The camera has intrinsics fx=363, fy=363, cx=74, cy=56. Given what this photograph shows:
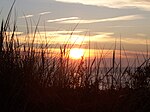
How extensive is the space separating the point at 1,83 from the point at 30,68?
61 cm

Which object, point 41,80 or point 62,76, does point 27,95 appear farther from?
point 62,76

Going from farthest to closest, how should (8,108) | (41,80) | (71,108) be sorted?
(41,80)
(71,108)
(8,108)

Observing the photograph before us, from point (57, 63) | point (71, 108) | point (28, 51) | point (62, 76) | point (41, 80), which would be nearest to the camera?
point (71, 108)

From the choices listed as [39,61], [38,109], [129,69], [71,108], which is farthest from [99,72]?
[38,109]

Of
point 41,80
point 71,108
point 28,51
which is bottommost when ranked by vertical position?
point 71,108

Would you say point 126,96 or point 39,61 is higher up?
point 39,61

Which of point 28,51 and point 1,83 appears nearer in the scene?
point 1,83

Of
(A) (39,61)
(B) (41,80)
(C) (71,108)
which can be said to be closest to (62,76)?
(A) (39,61)

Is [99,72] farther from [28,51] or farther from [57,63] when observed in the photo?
[28,51]

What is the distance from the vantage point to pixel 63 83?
563 cm

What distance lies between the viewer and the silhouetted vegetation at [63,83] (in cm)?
441

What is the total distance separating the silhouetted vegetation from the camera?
4.41 m

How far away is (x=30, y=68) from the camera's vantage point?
4875mm

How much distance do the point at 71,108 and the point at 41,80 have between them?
652mm
